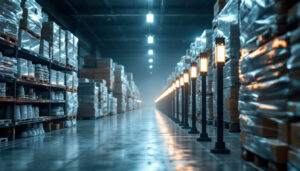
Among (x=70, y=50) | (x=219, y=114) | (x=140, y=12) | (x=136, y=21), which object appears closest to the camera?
(x=219, y=114)

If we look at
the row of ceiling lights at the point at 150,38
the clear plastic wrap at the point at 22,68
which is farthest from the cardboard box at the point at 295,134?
the row of ceiling lights at the point at 150,38

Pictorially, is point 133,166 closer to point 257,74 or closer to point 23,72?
point 257,74

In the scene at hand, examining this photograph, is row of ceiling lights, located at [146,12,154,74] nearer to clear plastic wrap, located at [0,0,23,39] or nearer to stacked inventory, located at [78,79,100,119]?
stacked inventory, located at [78,79,100,119]

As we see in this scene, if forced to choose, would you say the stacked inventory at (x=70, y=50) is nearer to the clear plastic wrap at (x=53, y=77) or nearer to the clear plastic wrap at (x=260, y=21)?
the clear plastic wrap at (x=53, y=77)

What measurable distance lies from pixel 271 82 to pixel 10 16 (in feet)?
19.4

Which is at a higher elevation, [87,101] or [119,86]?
[119,86]

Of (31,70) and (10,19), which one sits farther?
(31,70)

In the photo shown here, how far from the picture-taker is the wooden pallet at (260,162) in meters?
3.15

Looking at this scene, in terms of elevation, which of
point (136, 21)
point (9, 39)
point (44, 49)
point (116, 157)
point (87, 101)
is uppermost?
point (136, 21)

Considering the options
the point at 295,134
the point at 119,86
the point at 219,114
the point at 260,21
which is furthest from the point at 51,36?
the point at 119,86

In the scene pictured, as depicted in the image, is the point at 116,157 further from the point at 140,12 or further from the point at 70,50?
the point at 140,12

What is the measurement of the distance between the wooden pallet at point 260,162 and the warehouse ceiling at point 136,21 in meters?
14.3

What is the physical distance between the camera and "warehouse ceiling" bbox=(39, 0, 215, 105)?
17.9 metres

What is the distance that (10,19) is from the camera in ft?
22.2
